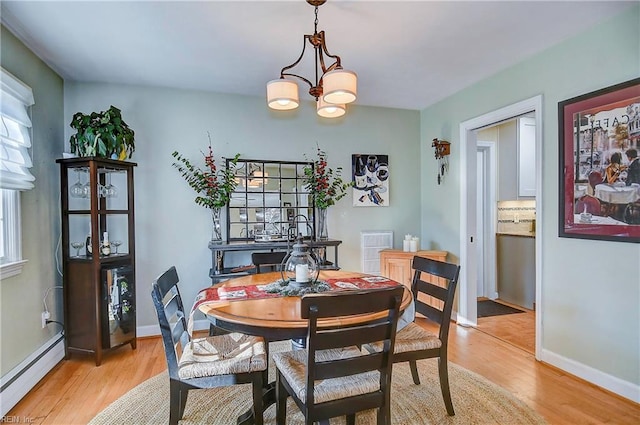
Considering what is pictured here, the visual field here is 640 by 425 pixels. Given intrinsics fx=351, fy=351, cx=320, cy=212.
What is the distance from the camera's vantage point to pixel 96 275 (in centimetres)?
289

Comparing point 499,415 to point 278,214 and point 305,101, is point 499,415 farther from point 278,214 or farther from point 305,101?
point 305,101

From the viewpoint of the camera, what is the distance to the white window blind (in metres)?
2.28

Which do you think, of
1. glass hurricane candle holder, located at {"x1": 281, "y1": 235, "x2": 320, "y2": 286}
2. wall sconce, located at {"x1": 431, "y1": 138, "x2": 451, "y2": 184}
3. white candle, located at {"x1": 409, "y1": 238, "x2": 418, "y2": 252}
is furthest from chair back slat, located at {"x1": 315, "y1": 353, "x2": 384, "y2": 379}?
wall sconce, located at {"x1": 431, "y1": 138, "x2": 451, "y2": 184}

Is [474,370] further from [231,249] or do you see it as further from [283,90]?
[283,90]

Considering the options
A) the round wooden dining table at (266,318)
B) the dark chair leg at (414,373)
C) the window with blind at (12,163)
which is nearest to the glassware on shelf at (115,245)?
the window with blind at (12,163)

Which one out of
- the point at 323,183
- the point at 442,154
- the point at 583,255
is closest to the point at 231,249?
the point at 323,183

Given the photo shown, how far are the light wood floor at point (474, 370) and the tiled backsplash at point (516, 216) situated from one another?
1961 mm

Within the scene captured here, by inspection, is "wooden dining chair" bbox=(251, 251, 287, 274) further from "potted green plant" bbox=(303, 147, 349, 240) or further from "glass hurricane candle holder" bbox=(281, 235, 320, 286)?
"potted green plant" bbox=(303, 147, 349, 240)

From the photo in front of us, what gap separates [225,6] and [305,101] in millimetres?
1874

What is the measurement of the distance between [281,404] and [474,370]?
1.70 metres

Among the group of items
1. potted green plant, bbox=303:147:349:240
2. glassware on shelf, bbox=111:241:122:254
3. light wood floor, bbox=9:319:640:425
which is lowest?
light wood floor, bbox=9:319:640:425

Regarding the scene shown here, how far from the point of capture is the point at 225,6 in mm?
2145

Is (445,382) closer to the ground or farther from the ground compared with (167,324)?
closer to the ground

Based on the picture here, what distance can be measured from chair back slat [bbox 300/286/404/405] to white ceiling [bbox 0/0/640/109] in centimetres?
173
